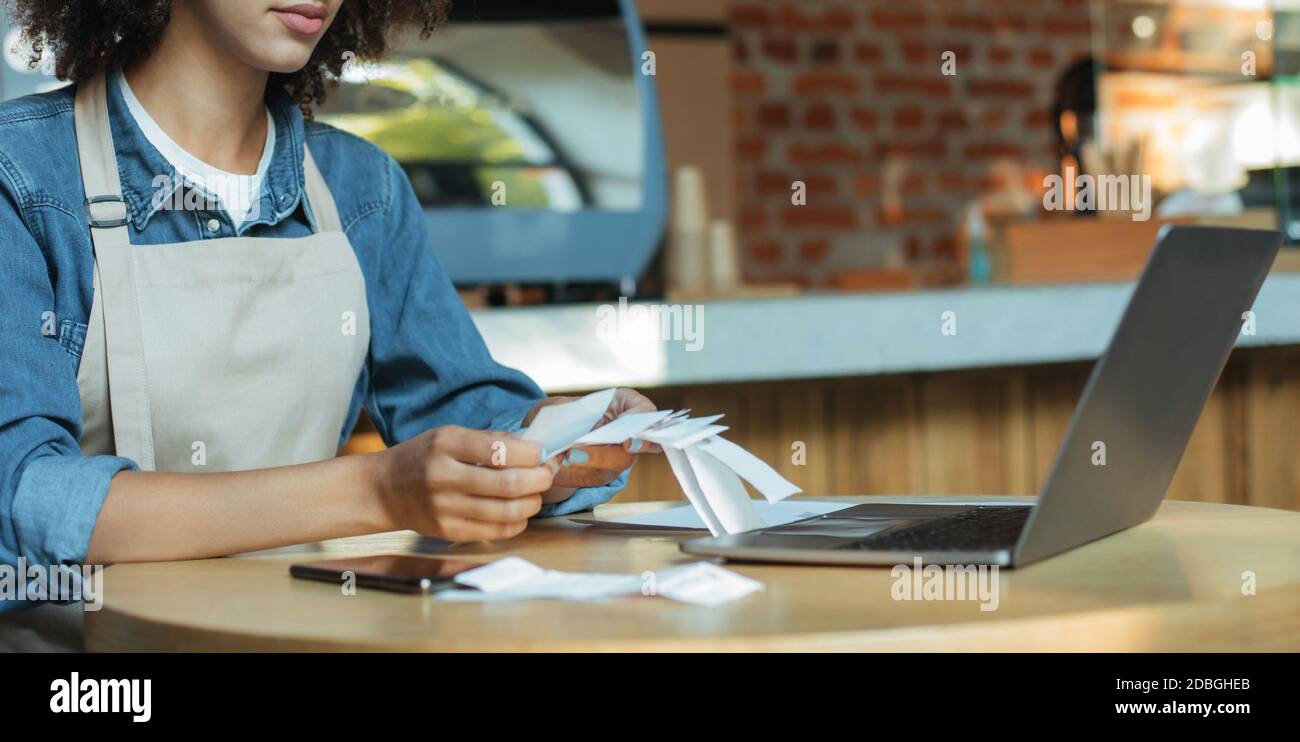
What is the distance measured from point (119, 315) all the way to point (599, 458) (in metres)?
0.37

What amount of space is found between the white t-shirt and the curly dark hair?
38 millimetres

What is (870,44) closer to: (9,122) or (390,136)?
(390,136)

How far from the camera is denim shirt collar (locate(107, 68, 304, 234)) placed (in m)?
1.09

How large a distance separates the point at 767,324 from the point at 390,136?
0.56 meters

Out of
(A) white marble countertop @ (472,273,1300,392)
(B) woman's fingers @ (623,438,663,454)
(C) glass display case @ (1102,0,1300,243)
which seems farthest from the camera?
(C) glass display case @ (1102,0,1300,243)

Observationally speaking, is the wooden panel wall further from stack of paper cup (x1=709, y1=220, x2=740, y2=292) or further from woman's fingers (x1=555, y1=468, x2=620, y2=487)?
woman's fingers (x1=555, y1=468, x2=620, y2=487)

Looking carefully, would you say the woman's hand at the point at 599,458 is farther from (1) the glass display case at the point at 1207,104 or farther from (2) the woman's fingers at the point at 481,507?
(1) the glass display case at the point at 1207,104

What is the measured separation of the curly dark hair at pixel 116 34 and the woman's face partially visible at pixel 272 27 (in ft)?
0.27

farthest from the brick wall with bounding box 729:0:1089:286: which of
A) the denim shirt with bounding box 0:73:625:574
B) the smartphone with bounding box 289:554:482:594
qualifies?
the smartphone with bounding box 289:554:482:594

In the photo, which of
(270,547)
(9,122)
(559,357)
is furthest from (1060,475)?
(559,357)

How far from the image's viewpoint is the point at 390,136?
188 centimetres

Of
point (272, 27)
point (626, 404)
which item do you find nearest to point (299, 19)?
point (272, 27)

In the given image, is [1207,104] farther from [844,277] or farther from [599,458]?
[599,458]

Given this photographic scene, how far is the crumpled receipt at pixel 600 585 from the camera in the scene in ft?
2.28
